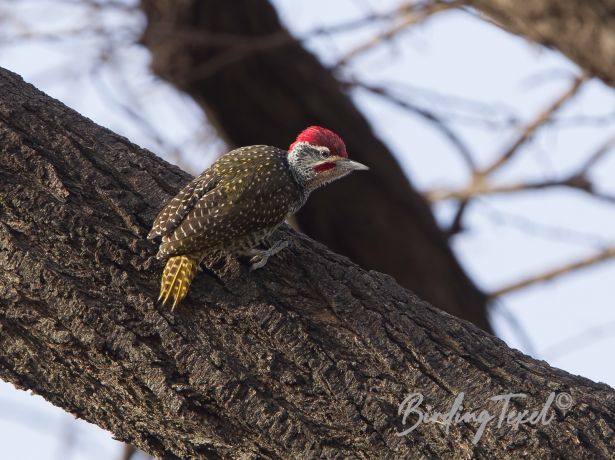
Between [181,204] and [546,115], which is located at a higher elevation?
[546,115]

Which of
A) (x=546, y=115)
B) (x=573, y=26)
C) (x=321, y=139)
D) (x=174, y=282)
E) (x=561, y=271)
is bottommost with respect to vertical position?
(x=174, y=282)

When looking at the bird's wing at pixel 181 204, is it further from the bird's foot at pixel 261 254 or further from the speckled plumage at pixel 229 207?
the bird's foot at pixel 261 254

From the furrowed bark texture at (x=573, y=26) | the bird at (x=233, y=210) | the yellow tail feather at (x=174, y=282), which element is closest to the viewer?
the yellow tail feather at (x=174, y=282)

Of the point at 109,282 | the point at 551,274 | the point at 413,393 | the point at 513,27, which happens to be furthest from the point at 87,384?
the point at 551,274

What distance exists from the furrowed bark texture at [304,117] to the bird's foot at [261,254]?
2.72m

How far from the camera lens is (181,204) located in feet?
13.2

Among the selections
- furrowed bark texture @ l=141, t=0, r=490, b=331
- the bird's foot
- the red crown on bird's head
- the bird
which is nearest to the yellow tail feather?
the bird

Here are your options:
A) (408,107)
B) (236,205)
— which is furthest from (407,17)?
(236,205)

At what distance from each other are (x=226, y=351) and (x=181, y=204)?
25.7 inches

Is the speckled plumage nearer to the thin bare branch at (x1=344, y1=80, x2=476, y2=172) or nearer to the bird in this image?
the bird

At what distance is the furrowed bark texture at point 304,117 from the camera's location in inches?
268

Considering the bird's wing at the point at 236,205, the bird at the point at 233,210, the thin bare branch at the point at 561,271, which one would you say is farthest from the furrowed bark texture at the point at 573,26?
the thin bare branch at the point at 561,271

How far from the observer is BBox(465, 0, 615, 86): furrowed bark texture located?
5402 mm

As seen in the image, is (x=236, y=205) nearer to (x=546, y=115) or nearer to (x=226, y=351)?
(x=226, y=351)
